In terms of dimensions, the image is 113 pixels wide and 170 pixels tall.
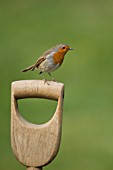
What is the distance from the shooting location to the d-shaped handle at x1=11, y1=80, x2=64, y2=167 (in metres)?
4.00

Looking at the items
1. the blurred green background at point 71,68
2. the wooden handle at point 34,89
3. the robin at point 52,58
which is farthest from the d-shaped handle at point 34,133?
the blurred green background at point 71,68

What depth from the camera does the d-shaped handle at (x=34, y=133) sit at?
4.00 m

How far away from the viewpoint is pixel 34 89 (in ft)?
13.3

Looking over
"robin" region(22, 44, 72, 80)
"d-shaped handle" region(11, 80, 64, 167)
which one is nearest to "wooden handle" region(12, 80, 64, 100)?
"d-shaped handle" region(11, 80, 64, 167)

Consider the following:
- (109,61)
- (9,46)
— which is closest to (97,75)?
(109,61)

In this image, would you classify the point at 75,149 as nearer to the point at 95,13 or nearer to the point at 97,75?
the point at 97,75

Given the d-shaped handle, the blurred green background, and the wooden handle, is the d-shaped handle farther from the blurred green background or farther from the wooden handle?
the blurred green background

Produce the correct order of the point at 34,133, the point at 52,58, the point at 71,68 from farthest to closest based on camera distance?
the point at 71,68 < the point at 52,58 < the point at 34,133

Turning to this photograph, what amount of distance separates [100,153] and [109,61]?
299 centimetres

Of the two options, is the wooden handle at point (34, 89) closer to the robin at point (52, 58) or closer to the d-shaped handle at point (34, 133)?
the d-shaped handle at point (34, 133)

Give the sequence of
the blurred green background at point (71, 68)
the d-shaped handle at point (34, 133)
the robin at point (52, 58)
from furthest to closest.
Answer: the blurred green background at point (71, 68) < the robin at point (52, 58) < the d-shaped handle at point (34, 133)

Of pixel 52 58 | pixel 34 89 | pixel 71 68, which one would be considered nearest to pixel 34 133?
pixel 34 89

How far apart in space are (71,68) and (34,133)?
609 cm

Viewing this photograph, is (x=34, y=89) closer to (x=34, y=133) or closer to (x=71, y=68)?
(x=34, y=133)
